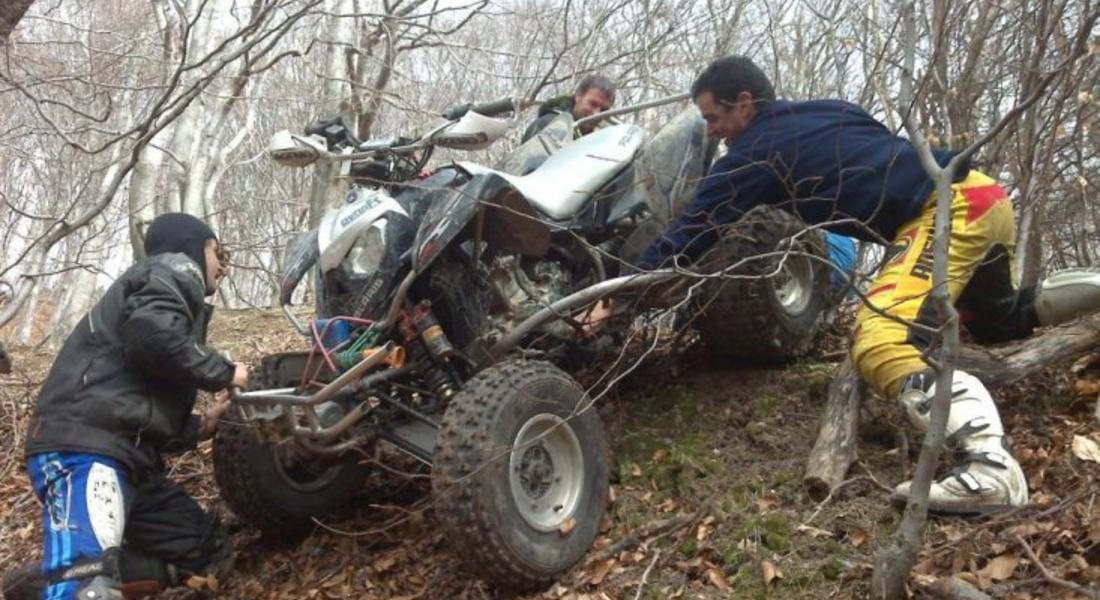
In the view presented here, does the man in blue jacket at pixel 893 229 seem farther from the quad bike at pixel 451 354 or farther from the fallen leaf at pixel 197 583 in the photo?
the fallen leaf at pixel 197 583

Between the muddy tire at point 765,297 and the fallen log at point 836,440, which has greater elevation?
the muddy tire at point 765,297

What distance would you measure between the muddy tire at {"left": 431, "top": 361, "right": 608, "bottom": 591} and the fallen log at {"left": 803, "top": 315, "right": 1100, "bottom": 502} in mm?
891

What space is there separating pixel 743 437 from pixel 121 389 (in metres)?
2.74

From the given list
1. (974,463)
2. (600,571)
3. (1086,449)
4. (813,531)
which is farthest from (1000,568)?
(600,571)

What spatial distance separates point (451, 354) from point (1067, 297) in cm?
283

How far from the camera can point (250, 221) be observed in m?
24.9

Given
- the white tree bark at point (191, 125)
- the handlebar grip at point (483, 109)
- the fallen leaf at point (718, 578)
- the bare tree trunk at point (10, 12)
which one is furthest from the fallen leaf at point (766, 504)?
the white tree bark at point (191, 125)

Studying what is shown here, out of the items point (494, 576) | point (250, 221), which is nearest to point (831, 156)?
point (494, 576)

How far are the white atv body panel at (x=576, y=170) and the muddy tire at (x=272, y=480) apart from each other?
1.42 meters

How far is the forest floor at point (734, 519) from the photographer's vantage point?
302cm

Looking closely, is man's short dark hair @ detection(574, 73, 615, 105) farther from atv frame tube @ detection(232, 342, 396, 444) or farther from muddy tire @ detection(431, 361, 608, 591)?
atv frame tube @ detection(232, 342, 396, 444)

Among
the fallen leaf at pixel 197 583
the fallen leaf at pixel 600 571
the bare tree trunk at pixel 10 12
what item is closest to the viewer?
the fallen leaf at pixel 600 571

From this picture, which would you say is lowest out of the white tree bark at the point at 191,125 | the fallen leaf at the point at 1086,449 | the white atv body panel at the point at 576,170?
the fallen leaf at the point at 1086,449

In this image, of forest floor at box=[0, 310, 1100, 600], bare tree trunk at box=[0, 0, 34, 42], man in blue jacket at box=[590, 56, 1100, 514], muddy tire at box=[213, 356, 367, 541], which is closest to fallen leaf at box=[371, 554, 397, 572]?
forest floor at box=[0, 310, 1100, 600]
